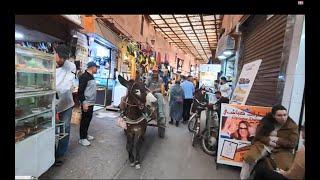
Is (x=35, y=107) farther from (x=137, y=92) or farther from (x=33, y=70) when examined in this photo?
(x=137, y=92)

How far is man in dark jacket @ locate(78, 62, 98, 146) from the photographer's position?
4.76 feet

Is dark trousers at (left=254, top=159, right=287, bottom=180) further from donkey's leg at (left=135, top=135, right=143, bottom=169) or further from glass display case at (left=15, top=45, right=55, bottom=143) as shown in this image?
glass display case at (left=15, top=45, right=55, bottom=143)

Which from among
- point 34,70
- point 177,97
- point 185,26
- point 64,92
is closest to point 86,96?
point 64,92

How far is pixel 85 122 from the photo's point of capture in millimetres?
1513

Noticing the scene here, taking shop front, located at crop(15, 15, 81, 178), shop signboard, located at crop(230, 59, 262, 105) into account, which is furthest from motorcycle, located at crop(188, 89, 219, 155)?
shop front, located at crop(15, 15, 81, 178)

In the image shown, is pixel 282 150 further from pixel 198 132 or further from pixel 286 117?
pixel 198 132

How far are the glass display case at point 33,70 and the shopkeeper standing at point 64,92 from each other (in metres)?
0.05

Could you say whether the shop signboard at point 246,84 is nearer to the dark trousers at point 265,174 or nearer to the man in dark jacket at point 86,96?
the dark trousers at point 265,174

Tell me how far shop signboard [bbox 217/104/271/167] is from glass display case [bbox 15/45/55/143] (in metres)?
1.06

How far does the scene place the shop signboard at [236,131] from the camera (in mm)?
1382

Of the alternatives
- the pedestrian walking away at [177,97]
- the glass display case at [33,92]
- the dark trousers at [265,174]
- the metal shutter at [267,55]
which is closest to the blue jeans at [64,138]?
the glass display case at [33,92]

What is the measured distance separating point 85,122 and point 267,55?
50.9 inches
